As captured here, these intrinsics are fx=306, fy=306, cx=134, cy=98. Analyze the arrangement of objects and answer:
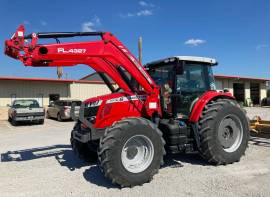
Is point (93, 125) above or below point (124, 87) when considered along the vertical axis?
below

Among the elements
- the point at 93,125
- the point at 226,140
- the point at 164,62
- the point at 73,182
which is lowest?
the point at 73,182

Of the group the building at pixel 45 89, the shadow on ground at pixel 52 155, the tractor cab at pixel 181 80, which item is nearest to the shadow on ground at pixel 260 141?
the tractor cab at pixel 181 80

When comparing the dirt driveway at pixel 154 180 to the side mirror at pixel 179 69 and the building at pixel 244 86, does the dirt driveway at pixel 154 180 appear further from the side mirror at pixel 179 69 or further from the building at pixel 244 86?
the building at pixel 244 86

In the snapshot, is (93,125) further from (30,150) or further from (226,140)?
(30,150)

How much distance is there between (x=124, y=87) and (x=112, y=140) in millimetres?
1630

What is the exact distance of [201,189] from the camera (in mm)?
5211

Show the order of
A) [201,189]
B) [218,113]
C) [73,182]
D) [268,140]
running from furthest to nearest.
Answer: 1. [268,140]
2. [218,113]
3. [73,182]
4. [201,189]

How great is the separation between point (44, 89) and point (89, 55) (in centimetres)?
2147

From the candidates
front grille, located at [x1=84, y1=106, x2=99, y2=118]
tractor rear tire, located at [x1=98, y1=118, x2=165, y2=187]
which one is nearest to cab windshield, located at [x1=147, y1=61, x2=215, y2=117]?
tractor rear tire, located at [x1=98, y1=118, x2=165, y2=187]

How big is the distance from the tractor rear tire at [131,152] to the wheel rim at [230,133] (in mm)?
1766

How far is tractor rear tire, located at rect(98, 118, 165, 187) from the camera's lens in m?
5.26

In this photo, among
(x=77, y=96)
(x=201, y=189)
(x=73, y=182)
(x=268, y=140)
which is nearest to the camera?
(x=201, y=189)

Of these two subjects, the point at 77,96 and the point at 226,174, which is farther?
the point at 77,96

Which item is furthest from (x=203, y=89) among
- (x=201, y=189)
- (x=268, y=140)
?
(x=268, y=140)
